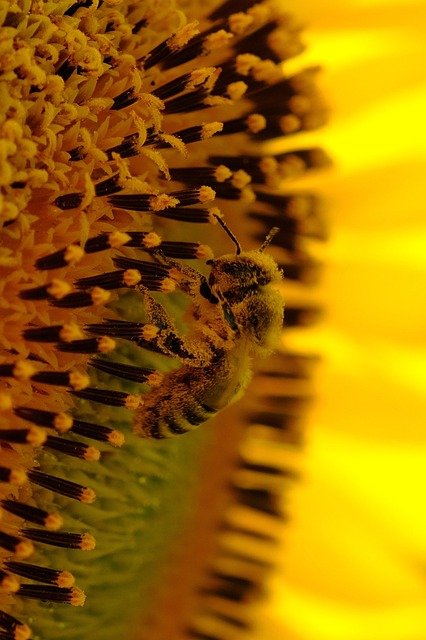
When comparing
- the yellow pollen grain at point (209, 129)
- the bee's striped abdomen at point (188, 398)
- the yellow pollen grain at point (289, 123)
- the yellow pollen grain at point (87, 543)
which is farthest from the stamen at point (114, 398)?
the yellow pollen grain at point (289, 123)

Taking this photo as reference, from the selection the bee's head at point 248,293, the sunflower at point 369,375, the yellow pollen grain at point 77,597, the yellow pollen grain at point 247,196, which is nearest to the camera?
the bee's head at point 248,293

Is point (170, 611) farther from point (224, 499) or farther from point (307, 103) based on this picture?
point (307, 103)

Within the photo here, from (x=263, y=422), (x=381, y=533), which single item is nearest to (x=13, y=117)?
(x=263, y=422)

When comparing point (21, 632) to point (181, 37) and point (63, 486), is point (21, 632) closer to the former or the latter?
point (63, 486)

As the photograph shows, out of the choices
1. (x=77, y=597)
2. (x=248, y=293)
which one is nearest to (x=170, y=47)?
(x=248, y=293)

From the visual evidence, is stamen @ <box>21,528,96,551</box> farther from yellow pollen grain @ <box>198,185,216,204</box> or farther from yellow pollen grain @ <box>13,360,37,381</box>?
yellow pollen grain @ <box>198,185,216,204</box>

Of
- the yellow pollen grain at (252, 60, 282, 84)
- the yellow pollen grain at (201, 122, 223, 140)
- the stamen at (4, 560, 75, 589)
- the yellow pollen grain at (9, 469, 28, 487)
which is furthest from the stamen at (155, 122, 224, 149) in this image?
the stamen at (4, 560, 75, 589)

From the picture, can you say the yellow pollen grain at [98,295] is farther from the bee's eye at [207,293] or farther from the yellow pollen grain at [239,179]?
the yellow pollen grain at [239,179]

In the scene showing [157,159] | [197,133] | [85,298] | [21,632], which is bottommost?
[21,632]
